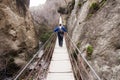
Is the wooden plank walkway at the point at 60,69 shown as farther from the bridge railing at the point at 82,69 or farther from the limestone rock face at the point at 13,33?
the limestone rock face at the point at 13,33

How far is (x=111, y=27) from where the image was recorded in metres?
8.60

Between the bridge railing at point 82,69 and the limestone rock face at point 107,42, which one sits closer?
the bridge railing at point 82,69

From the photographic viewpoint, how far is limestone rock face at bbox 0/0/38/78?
1702cm

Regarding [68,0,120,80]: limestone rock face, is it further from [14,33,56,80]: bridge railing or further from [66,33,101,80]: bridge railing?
[14,33,56,80]: bridge railing

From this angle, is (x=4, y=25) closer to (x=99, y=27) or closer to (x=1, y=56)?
(x=1, y=56)

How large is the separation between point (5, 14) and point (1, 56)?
13.0ft

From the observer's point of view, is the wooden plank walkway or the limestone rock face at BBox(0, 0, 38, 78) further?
the limestone rock face at BBox(0, 0, 38, 78)

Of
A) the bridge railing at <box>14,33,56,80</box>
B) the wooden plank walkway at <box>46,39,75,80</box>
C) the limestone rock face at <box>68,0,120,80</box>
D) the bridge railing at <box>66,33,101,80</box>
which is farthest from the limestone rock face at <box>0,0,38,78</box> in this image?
the limestone rock face at <box>68,0,120,80</box>

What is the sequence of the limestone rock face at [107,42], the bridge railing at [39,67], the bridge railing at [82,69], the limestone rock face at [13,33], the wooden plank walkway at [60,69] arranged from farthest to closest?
the limestone rock face at [13,33]
the wooden plank walkway at [60,69]
the limestone rock face at [107,42]
the bridge railing at [82,69]
the bridge railing at [39,67]

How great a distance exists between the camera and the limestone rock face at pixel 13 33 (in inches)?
670

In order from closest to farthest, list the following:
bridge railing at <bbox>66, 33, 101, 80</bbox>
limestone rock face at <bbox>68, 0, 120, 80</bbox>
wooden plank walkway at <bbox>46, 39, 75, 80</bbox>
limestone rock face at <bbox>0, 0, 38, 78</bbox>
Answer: bridge railing at <bbox>66, 33, 101, 80</bbox> < limestone rock face at <bbox>68, 0, 120, 80</bbox> < wooden plank walkway at <bbox>46, 39, 75, 80</bbox> < limestone rock face at <bbox>0, 0, 38, 78</bbox>

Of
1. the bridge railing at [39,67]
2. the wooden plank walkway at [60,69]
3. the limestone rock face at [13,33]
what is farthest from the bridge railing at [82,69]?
the limestone rock face at [13,33]

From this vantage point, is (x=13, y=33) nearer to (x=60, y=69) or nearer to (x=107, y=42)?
(x=60, y=69)

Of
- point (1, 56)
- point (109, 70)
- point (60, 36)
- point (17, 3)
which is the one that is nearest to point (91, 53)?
point (109, 70)
